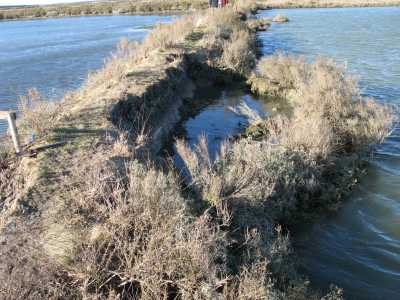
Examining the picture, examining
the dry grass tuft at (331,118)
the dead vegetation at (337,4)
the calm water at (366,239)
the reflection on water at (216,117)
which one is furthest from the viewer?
the dead vegetation at (337,4)

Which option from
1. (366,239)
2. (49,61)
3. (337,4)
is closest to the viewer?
(366,239)

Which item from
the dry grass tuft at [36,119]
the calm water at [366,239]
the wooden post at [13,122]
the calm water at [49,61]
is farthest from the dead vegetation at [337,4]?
the wooden post at [13,122]

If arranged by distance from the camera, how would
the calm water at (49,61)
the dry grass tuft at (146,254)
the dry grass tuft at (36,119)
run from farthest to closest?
the calm water at (49,61) < the dry grass tuft at (36,119) < the dry grass tuft at (146,254)

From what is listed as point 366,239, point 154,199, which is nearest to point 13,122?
point 154,199

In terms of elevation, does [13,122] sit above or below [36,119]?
above

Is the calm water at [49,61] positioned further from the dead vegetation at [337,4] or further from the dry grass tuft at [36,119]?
the dead vegetation at [337,4]

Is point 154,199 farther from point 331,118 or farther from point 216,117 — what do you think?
point 216,117

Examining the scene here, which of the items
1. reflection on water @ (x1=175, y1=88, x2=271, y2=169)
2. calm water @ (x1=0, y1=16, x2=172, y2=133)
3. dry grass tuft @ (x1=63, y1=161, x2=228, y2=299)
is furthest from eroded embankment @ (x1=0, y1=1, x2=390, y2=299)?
calm water @ (x1=0, y1=16, x2=172, y2=133)

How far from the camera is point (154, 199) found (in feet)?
19.9

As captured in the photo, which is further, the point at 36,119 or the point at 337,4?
the point at 337,4

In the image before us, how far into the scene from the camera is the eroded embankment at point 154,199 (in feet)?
16.5

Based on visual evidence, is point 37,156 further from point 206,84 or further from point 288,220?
point 206,84

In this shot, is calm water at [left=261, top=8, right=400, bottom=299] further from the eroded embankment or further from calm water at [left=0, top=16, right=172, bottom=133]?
calm water at [left=0, top=16, right=172, bottom=133]

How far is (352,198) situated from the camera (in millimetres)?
10016
